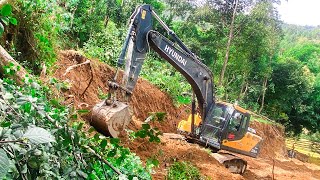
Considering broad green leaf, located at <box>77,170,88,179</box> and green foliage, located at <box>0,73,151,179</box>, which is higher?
green foliage, located at <box>0,73,151,179</box>

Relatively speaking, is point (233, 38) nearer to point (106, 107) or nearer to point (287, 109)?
point (287, 109)

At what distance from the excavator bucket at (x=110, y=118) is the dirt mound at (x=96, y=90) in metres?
0.31

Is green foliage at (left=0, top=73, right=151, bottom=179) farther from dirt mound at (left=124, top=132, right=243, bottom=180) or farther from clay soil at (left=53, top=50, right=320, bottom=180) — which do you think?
dirt mound at (left=124, top=132, right=243, bottom=180)

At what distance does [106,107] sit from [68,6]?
862cm

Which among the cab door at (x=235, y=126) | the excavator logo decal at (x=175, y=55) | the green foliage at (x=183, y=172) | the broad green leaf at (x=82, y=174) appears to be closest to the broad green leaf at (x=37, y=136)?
the broad green leaf at (x=82, y=174)

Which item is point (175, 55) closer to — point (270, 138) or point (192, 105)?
point (192, 105)

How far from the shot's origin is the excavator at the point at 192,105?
A: 5805 millimetres

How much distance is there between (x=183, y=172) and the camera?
6.68 m

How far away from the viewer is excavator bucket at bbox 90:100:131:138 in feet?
18.3

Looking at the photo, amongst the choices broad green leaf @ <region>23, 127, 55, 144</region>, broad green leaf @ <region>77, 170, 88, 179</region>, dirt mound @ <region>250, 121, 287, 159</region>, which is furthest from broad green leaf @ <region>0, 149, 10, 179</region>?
dirt mound @ <region>250, 121, 287, 159</region>

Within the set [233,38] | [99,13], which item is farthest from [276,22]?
[99,13]

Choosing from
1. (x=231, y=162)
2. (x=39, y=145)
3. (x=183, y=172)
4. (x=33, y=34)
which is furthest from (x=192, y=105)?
(x=39, y=145)

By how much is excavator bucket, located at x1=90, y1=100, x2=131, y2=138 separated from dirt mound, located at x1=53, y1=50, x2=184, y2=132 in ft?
1.03

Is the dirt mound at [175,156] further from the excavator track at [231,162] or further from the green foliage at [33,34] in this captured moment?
the green foliage at [33,34]
